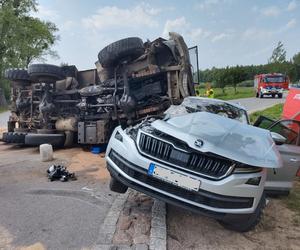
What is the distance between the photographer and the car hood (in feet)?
10.5

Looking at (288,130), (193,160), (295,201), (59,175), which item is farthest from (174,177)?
(288,130)

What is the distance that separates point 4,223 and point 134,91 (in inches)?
177

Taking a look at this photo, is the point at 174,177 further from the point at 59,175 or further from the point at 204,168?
the point at 59,175

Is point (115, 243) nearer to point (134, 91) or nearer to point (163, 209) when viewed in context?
point (163, 209)

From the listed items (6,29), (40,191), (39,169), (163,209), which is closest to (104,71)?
(39,169)

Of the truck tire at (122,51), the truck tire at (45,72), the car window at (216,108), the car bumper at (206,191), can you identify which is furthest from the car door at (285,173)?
the truck tire at (45,72)

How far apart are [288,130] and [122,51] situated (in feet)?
11.7

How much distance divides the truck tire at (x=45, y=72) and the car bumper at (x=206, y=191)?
16.3 feet

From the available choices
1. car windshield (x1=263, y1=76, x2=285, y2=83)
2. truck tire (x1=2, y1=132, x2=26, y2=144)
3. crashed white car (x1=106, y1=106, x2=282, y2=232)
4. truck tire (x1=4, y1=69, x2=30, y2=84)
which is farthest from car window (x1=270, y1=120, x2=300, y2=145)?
car windshield (x1=263, y1=76, x2=285, y2=83)

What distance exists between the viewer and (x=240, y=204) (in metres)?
3.21

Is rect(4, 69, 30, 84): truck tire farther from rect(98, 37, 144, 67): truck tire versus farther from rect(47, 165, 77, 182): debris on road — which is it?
rect(47, 165, 77, 182): debris on road

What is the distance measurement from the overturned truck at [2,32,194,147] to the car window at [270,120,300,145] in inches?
91.1

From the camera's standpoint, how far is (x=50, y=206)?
416 centimetres

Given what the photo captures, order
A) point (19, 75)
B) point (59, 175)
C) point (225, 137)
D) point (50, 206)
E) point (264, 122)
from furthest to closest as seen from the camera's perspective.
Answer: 1. point (19, 75)
2. point (264, 122)
3. point (59, 175)
4. point (50, 206)
5. point (225, 137)
